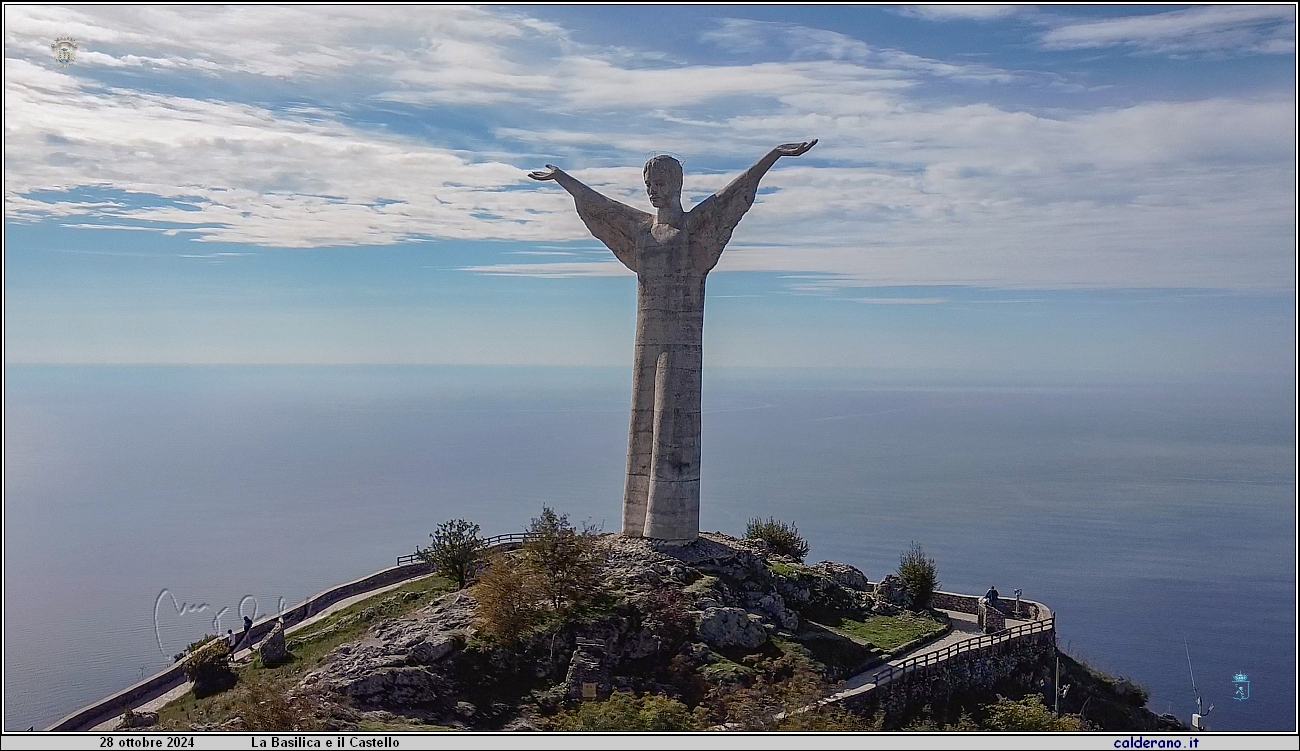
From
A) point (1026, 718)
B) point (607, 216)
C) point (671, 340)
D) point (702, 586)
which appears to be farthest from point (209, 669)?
point (1026, 718)

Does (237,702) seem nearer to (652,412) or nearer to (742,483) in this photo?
(652,412)

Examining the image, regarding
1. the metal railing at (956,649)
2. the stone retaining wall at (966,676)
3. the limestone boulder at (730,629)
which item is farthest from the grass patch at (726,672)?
the metal railing at (956,649)

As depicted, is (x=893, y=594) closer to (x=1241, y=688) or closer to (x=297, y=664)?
(x=297, y=664)

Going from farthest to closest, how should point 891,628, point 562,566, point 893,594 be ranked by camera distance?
1. point 893,594
2. point 891,628
3. point 562,566

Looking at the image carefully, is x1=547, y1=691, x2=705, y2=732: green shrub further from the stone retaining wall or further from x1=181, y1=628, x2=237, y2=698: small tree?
A: x1=181, y1=628, x2=237, y2=698: small tree

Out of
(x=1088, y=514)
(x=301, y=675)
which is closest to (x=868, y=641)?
(x=301, y=675)

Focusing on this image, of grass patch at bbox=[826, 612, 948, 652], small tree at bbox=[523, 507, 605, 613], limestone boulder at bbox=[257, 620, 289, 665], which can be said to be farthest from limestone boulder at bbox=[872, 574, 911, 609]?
limestone boulder at bbox=[257, 620, 289, 665]
